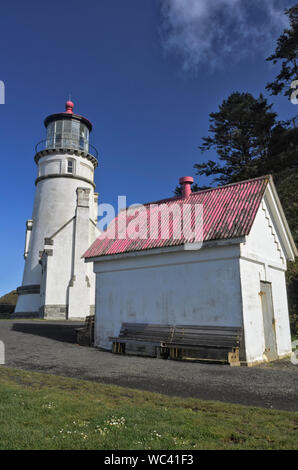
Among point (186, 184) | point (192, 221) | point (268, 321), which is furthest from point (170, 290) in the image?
point (186, 184)

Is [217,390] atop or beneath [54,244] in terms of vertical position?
beneath

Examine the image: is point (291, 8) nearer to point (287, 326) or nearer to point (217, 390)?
point (287, 326)

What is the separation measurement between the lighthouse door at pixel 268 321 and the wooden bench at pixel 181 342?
7.10 ft

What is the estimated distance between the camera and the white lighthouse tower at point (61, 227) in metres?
30.3

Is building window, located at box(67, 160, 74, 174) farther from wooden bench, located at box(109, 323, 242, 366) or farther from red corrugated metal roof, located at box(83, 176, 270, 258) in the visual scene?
wooden bench, located at box(109, 323, 242, 366)

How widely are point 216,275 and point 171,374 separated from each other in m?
4.05

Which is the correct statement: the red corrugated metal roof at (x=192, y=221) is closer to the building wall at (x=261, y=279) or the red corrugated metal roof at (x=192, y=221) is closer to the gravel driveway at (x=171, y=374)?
the building wall at (x=261, y=279)

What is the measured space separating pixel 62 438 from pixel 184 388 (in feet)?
12.0

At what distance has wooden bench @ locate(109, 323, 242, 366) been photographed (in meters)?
10.8

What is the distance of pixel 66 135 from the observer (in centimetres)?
3669

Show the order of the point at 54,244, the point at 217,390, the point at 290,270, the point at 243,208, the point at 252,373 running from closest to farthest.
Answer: the point at 217,390, the point at 252,373, the point at 243,208, the point at 290,270, the point at 54,244

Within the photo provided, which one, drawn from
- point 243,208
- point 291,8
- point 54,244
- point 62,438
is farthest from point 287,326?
point 291,8

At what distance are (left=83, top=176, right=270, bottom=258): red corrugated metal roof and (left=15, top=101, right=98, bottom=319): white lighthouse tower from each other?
15258 millimetres

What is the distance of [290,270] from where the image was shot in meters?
21.2
